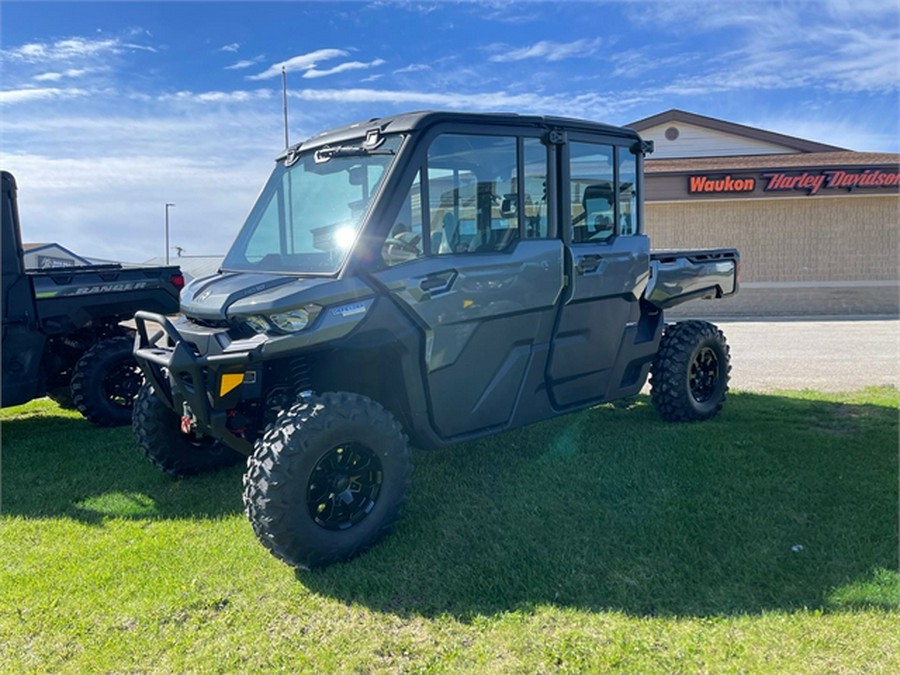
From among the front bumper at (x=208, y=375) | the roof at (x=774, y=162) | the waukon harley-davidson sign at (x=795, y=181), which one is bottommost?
the front bumper at (x=208, y=375)

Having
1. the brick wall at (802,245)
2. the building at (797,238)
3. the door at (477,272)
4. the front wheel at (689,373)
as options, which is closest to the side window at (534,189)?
the door at (477,272)

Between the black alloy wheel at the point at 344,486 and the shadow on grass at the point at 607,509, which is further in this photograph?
the black alloy wheel at the point at 344,486

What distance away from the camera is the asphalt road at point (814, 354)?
821 cm

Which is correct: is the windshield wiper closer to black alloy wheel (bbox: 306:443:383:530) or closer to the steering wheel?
the steering wheel

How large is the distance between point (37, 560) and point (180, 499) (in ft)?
3.07

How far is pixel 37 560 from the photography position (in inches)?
151

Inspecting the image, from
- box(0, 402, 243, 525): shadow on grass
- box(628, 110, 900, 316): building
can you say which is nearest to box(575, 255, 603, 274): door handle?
box(0, 402, 243, 525): shadow on grass

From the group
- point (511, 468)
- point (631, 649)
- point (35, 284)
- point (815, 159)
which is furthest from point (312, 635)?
point (815, 159)

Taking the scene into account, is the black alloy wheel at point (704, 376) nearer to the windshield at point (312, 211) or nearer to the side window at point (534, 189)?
the side window at point (534, 189)

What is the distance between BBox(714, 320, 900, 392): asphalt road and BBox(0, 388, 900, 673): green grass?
9.90 feet

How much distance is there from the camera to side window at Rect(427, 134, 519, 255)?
158 inches

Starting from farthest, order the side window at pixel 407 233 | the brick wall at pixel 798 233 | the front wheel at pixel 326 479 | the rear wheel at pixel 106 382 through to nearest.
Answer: the brick wall at pixel 798 233 < the rear wheel at pixel 106 382 < the side window at pixel 407 233 < the front wheel at pixel 326 479

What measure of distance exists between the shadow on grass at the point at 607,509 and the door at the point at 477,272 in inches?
26.3

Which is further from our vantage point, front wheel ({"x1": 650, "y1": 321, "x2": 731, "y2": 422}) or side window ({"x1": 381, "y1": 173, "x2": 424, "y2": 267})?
front wheel ({"x1": 650, "y1": 321, "x2": 731, "y2": 422})
